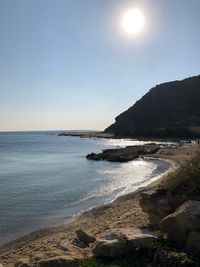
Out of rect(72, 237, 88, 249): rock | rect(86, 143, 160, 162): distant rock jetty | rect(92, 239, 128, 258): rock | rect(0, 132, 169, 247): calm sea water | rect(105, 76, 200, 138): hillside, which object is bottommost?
rect(0, 132, 169, 247): calm sea water

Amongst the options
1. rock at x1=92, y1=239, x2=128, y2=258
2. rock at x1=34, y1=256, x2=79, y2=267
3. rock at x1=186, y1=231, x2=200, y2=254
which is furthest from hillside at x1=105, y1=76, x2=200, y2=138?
rock at x1=186, y1=231, x2=200, y2=254

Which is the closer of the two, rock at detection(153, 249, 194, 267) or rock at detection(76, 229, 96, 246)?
rock at detection(153, 249, 194, 267)

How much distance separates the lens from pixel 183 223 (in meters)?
10.5

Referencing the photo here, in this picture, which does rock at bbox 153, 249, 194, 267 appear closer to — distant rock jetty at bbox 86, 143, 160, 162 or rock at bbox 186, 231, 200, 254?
rock at bbox 186, 231, 200, 254

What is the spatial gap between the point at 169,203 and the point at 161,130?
11867 centimetres

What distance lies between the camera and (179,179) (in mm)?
13680

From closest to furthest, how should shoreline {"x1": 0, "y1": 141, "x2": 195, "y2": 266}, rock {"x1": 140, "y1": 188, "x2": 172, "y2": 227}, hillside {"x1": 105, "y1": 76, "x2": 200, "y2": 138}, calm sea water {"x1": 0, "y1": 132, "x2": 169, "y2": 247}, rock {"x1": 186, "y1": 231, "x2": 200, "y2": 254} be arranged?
rock {"x1": 186, "y1": 231, "x2": 200, "y2": 254}
rock {"x1": 140, "y1": 188, "x2": 172, "y2": 227}
shoreline {"x1": 0, "y1": 141, "x2": 195, "y2": 266}
calm sea water {"x1": 0, "y1": 132, "x2": 169, "y2": 247}
hillside {"x1": 105, "y1": 76, "x2": 200, "y2": 138}

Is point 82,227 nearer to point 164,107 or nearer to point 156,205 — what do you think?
point 156,205

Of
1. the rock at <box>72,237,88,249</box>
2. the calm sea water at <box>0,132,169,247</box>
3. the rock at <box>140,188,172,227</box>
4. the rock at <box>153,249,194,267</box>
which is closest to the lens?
the rock at <box>153,249,194,267</box>

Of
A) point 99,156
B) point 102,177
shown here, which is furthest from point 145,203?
point 99,156

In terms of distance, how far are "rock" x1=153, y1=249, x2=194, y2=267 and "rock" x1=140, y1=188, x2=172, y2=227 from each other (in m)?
3.00

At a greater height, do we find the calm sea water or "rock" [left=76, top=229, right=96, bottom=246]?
"rock" [left=76, top=229, right=96, bottom=246]


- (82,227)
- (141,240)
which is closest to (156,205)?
(141,240)

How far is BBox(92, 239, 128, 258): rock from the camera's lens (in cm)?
1075
